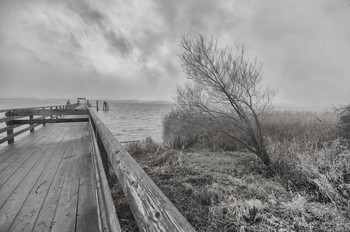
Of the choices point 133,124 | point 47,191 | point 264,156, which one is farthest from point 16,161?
point 133,124

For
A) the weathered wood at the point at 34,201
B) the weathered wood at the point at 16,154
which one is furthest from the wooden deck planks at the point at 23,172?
the weathered wood at the point at 34,201

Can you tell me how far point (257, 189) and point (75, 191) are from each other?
13.5 ft

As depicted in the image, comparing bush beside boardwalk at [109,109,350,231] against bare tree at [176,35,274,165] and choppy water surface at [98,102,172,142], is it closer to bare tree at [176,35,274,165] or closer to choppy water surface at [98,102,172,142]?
bare tree at [176,35,274,165]

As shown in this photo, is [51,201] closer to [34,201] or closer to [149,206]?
[34,201]

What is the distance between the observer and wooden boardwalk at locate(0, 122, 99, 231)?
6.27ft

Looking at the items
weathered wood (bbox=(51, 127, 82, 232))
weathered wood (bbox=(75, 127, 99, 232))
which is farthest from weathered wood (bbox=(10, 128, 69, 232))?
weathered wood (bbox=(75, 127, 99, 232))

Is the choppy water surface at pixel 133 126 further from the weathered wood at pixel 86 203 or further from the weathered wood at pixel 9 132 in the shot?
the weathered wood at pixel 86 203

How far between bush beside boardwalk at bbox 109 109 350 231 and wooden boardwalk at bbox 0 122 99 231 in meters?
1.26

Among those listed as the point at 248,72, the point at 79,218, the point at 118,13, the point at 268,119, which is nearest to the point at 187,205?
the point at 79,218

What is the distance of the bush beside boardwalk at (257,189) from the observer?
10.4ft

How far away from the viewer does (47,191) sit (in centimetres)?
258

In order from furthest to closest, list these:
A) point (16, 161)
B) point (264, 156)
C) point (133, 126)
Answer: point (133, 126) < point (264, 156) < point (16, 161)

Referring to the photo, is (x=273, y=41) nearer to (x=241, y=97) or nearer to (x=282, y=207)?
(x=241, y=97)

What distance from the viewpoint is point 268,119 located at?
1014 cm
